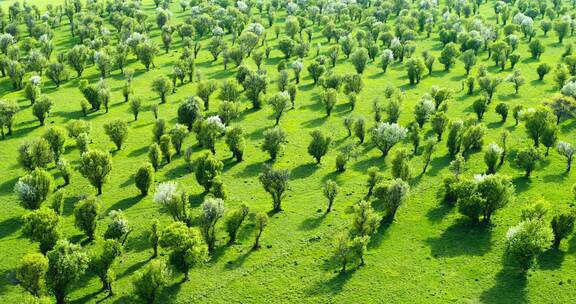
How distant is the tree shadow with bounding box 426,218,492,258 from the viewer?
90250 millimetres

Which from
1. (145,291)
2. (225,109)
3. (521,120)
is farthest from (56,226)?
(521,120)

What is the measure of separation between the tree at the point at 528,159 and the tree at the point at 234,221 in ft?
202

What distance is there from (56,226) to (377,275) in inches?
2127

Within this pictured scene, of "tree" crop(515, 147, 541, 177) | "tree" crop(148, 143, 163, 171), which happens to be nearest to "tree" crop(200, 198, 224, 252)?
"tree" crop(148, 143, 163, 171)

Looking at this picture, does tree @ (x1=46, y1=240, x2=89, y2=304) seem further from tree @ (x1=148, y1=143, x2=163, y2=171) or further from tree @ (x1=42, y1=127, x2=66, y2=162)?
tree @ (x1=42, y1=127, x2=66, y2=162)

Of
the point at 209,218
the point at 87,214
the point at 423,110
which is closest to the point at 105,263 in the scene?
the point at 87,214

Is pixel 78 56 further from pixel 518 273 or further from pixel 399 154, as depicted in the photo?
pixel 518 273

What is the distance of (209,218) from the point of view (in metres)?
90.0

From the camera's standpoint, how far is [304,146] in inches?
5192

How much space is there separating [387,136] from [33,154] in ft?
259

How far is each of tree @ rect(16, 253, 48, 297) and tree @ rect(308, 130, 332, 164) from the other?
206 ft

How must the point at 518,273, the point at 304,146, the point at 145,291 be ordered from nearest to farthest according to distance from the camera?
1. the point at 145,291
2. the point at 518,273
3. the point at 304,146

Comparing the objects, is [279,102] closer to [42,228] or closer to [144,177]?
[144,177]

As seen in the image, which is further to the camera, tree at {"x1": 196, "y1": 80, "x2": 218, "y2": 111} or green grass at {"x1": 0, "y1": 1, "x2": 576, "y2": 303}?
tree at {"x1": 196, "y1": 80, "x2": 218, "y2": 111}
